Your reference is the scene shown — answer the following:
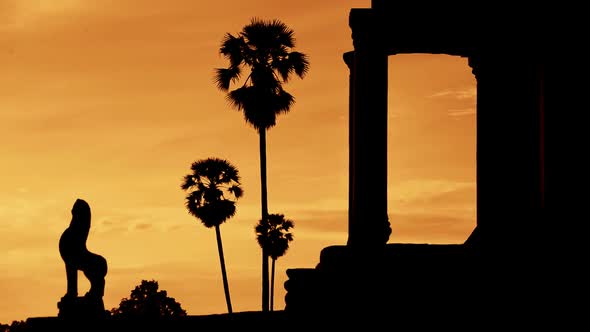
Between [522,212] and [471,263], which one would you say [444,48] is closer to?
[522,212]

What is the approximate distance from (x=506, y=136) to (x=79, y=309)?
1129 centimetres

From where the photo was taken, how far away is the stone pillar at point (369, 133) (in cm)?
2897

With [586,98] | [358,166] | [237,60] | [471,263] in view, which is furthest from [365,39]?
[237,60]

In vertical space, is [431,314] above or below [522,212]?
below

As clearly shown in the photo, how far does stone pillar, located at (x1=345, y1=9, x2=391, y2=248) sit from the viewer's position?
28969 mm

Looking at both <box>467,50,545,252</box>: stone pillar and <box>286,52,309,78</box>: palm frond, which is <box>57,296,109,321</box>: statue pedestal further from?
<box>286,52,309,78</box>: palm frond

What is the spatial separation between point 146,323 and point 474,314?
7395mm

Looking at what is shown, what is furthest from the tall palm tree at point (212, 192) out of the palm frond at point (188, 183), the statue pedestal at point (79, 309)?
the statue pedestal at point (79, 309)

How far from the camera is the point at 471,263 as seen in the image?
24344mm

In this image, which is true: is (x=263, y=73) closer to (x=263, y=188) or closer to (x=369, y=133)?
(x=263, y=188)

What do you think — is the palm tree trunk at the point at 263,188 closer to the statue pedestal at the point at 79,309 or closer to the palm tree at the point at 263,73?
the palm tree at the point at 263,73

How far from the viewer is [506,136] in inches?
1243

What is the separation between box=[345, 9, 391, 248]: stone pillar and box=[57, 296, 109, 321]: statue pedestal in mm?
5914

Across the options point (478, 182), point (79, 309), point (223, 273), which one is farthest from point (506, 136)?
point (223, 273)
